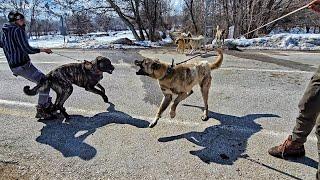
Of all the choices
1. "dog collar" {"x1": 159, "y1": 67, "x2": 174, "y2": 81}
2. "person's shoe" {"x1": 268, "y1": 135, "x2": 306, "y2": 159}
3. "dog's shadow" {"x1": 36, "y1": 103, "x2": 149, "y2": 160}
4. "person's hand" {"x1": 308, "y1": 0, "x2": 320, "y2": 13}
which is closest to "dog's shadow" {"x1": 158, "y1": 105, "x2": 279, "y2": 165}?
"person's shoe" {"x1": 268, "y1": 135, "x2": 306, "y2": 159}

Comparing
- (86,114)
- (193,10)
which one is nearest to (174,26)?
(193,10)

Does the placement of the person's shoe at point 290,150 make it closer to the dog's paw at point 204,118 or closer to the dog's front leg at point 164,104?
the dog's paw at point 204,118

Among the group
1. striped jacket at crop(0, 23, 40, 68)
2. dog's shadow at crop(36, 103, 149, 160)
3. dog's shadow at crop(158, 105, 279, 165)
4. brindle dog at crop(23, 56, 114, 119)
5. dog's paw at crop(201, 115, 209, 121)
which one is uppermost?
striped jacket at crop(0, 23, 40, 68)

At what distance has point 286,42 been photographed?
607 inches

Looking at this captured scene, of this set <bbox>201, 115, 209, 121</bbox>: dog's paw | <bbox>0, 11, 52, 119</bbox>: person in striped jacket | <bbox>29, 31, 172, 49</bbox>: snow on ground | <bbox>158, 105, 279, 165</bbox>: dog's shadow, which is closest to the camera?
<bbox>158, 105, 279, 165</bbox>: dog's shadow

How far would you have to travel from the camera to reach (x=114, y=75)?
8.79 meters

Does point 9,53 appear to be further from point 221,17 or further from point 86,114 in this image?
point 221,17

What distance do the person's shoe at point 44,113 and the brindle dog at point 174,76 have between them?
174cm

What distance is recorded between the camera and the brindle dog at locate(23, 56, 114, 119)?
17.0ft

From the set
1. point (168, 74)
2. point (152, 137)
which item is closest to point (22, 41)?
point (168, 74)

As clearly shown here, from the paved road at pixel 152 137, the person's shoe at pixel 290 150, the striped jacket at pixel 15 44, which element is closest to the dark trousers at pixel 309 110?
the person's shoe at pixel 290 150

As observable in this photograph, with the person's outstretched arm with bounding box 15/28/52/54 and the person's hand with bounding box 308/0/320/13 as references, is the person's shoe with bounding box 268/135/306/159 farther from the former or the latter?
the person's outstretched arm with bounding box 15/28/52/54

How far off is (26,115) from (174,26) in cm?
3421

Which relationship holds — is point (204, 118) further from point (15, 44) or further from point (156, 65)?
point (15, 44)
